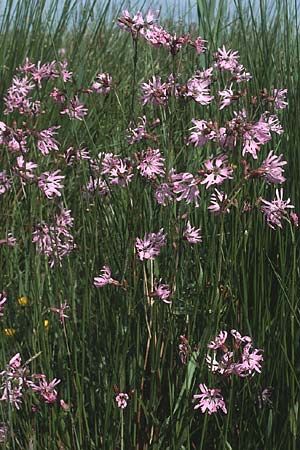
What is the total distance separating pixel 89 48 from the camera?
3646 millimetres

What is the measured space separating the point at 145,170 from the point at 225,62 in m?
0.48

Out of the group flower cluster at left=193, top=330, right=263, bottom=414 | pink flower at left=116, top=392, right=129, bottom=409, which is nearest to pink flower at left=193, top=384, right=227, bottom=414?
flower cluster at left=193, top=330, right=263, bottom=414

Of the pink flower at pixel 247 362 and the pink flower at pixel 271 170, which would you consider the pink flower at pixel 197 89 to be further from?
the pink flower at pixel 247 362

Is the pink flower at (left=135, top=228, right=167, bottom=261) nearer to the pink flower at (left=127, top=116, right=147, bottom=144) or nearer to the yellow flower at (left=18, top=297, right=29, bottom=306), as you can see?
the pink flower at (left=127, top=116, right=147, bottom=144)

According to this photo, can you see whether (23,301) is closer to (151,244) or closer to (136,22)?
(151,244)

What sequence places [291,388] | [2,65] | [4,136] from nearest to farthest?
1. [291,388]
2. [4,136]
3. [2,65]

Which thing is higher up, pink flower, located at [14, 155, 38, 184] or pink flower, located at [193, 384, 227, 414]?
pink flower, located at [14, 155, 38, 184]

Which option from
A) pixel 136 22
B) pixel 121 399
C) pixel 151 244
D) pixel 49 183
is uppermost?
pixel 136 22

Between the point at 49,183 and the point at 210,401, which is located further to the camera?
the point at 49,183

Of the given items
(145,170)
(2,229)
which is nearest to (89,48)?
(2,229)

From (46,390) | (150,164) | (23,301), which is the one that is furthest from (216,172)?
(23,301)

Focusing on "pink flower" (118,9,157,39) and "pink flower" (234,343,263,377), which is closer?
"pink flower" (234,343,263,377)

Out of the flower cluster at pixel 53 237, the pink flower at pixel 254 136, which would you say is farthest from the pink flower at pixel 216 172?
the flower cluster at pixel 53 237

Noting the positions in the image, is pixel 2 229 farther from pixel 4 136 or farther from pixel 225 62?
pixel 225 62
